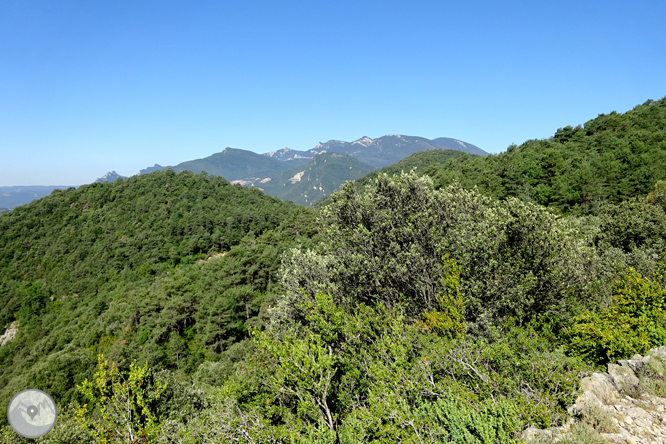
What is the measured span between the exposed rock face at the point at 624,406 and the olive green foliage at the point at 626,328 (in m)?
1.10

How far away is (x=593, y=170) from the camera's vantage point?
2320 inches

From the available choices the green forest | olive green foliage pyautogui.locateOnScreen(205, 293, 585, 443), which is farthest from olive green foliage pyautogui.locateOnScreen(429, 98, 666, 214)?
olive green foliage pyautogui.locateOnScreen(205, 293, 585, 443)

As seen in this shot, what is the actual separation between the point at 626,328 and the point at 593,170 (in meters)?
64.6

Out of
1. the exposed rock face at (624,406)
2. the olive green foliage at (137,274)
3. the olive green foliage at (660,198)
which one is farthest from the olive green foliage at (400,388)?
the olive green foliage at (660,198)

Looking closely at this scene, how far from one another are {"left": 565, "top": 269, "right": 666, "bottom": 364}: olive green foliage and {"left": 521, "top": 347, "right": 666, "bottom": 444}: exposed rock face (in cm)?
110

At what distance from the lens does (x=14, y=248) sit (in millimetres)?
105938

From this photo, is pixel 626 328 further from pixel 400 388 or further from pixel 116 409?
pixel 116 409

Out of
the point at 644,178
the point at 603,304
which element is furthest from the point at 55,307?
the point at 644,178

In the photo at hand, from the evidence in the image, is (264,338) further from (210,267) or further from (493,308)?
(210,267)

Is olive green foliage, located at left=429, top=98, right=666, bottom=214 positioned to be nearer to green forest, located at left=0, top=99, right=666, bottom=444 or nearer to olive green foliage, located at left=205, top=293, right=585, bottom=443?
Result: green forest, located at left=0, top=99, right=666, bottom=444

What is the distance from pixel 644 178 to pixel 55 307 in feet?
476

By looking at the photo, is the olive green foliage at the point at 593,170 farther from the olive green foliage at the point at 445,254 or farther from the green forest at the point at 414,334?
the olive green foliage at the point at 445,254

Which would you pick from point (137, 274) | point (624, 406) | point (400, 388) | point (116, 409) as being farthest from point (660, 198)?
point (137, 274)

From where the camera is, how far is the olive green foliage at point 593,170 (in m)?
52.5
